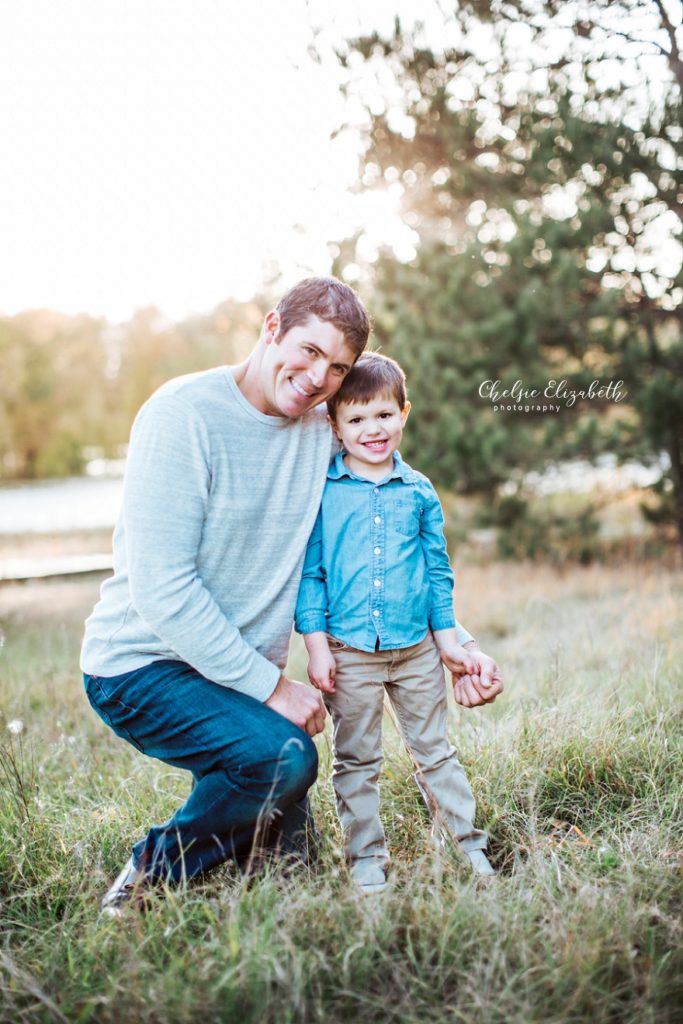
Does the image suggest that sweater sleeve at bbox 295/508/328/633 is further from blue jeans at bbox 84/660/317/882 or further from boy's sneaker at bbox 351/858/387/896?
boy's sneaker at bbox 351/858/387/896

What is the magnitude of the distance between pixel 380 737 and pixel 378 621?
367mm

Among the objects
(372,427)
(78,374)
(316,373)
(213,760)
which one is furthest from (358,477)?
(78,374)

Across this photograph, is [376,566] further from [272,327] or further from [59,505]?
[59,505]

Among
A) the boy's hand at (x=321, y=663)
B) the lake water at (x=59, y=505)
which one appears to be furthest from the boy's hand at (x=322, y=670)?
the lake water at (x=59, y=505)

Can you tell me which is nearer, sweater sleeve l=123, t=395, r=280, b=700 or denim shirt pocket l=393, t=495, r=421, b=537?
sweater sleeve l=123, t=395, r=280, b=700

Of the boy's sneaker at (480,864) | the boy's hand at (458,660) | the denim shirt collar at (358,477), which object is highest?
the denim shirt collar at (358,477)

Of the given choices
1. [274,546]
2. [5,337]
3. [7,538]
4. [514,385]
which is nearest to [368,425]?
[274,546]

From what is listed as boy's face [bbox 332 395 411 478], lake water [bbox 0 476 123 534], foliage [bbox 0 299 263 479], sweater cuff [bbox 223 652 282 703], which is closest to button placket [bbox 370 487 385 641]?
boy's face [bbox 332 395 411 478]

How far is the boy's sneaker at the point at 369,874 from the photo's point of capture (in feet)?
7.50

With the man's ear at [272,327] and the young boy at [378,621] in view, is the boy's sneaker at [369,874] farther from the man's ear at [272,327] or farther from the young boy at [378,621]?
the man's ear at [272,327]

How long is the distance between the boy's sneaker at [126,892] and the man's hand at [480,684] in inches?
39.6

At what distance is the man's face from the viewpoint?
2355 millimetres

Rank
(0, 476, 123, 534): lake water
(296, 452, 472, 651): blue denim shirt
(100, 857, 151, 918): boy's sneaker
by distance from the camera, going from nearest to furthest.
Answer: (100, 857, 151, 918): boy's sneaker, (296, 452, 472, 651): blue denim shirt, (0, 476, 123, 534): lake water

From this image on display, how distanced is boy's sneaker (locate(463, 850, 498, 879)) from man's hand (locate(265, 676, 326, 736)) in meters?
0.58
